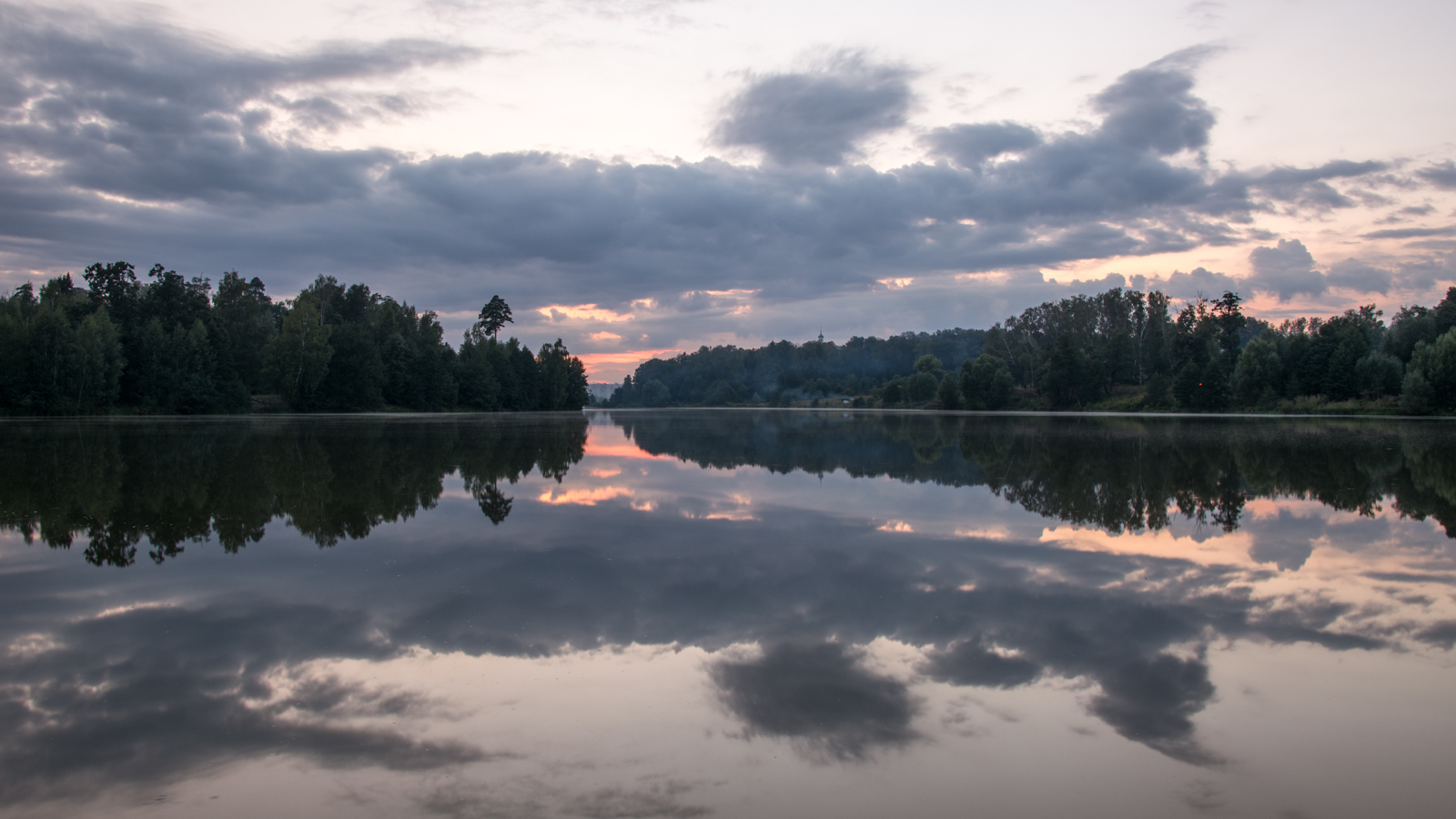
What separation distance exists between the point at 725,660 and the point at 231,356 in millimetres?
85381

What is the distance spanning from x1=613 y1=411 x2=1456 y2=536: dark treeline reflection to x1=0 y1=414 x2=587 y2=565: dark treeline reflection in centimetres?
699

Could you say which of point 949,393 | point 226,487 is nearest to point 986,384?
point 949,393

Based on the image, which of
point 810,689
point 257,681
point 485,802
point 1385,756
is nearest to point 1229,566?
point 1385,756

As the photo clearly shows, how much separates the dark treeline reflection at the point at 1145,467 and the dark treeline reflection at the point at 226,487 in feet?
22.9

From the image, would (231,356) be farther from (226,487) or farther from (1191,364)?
(1191,364)

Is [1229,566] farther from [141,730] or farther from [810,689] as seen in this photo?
[141,730]

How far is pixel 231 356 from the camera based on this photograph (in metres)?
76.0

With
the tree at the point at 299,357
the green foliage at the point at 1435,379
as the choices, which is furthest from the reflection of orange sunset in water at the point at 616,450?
the green foliage at the point at 1435,379

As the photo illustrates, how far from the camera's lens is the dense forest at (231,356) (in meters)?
60.7

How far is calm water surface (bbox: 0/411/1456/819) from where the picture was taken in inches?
150

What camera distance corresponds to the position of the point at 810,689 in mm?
4879

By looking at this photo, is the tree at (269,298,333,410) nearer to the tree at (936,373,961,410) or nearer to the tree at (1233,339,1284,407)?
the tree at (936,373,961,410)

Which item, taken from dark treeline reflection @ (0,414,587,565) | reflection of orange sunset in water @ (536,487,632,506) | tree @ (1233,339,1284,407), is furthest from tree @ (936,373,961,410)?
reflection of orange sunset in water @ (536,487,632,506)

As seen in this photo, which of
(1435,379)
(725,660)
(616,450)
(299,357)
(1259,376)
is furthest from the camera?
(1259,376)
